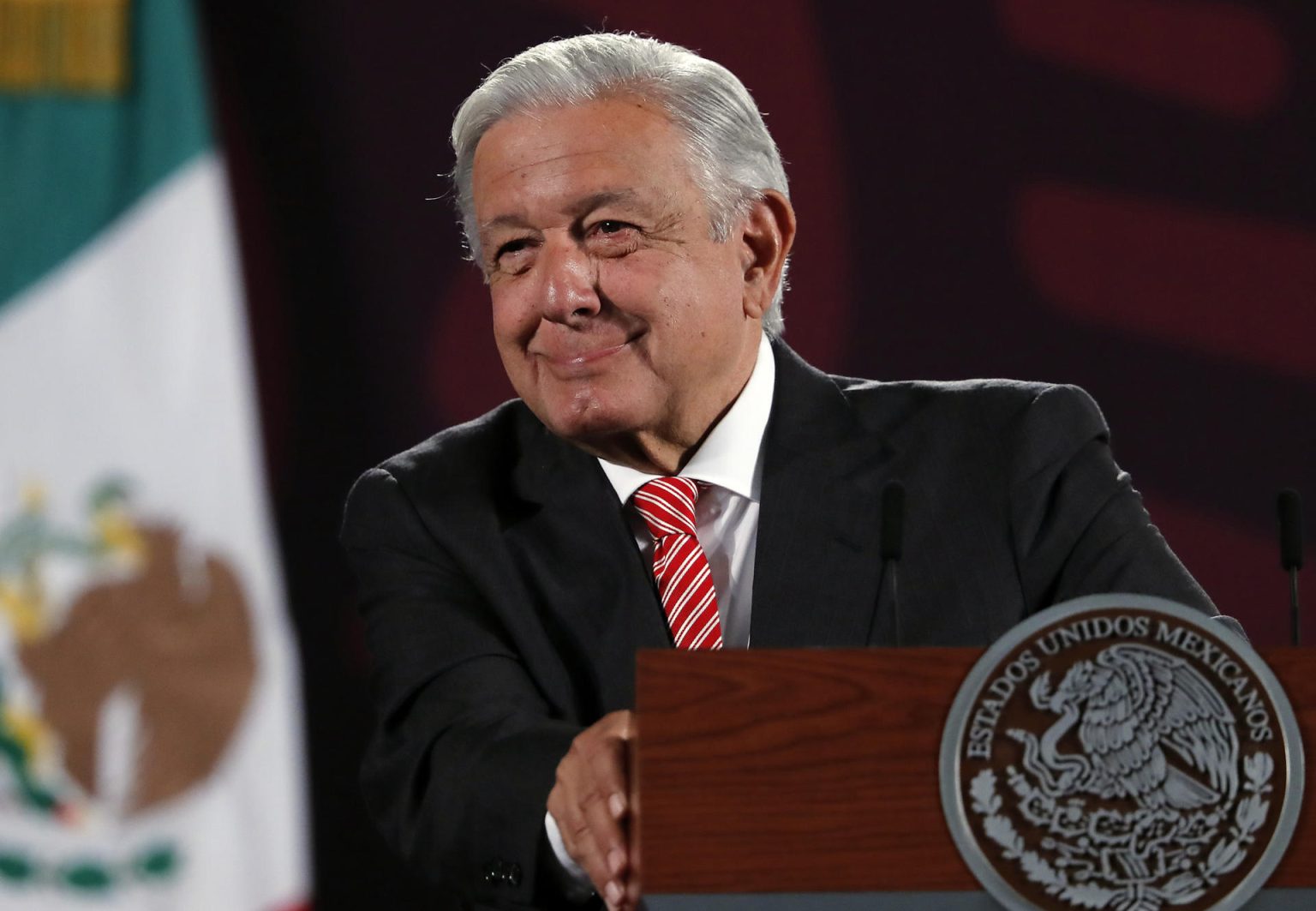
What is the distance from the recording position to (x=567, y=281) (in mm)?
1723

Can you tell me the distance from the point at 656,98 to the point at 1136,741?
3.29 feet

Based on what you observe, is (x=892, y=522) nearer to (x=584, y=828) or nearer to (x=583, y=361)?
(x=584, y=828)

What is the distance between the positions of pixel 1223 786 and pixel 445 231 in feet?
6.33

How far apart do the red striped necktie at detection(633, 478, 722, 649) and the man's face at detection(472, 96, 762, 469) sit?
0.08 m

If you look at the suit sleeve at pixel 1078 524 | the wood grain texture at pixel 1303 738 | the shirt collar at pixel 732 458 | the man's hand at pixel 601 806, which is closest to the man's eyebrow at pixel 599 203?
the shirt collar at pixel 732 458

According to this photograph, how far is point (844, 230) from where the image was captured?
8.96 feet

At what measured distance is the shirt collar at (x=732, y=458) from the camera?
1.80 m

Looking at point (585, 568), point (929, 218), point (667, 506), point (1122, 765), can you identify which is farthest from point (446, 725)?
point (929, 218)

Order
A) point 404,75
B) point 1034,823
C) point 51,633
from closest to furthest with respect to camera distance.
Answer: point 1034,823, point 51,633, point 404,75

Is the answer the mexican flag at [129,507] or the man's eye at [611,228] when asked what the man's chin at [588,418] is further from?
the mexican flag at [129,507]

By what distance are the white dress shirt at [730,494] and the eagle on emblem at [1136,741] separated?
28.0 inches

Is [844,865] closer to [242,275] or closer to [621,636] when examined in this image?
[621,636]

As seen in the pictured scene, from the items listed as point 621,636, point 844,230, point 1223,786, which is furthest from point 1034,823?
point 844,230

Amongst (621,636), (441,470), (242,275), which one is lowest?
(621,636)
